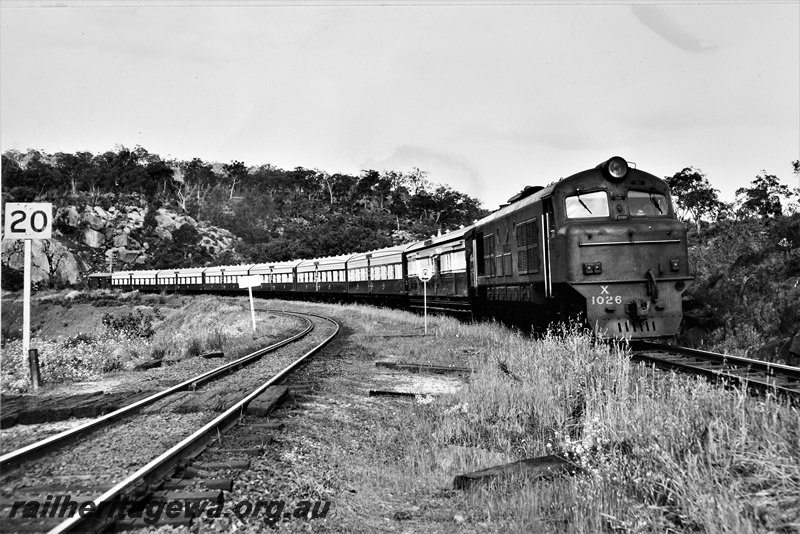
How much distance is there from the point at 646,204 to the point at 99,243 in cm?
8970

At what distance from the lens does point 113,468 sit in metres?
5.14

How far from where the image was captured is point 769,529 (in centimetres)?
307

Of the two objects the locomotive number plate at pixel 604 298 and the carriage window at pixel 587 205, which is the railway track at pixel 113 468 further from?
the carriage window at pixel 587 205

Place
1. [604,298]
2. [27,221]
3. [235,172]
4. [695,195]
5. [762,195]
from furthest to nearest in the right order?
[235,172], [695,195], [762,195], [604,298], [27,221]

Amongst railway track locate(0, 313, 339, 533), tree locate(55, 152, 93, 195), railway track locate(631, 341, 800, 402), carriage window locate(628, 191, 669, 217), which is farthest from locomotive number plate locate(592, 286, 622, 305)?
tree locate(55, 152, 93, 195)

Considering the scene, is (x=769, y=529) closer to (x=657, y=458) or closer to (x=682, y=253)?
(x=657, y=458)

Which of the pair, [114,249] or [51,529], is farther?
[114,249]

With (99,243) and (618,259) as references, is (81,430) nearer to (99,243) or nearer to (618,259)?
(618,259)

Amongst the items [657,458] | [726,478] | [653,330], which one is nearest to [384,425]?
[657,458]

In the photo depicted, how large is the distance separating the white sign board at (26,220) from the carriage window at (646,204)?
9.89 meters

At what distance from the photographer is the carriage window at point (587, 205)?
10945 millimetres

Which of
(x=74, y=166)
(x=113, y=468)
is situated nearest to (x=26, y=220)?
(x=113, y=468)

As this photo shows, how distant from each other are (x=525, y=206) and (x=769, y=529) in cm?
990

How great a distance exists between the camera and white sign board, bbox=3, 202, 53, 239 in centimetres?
908
